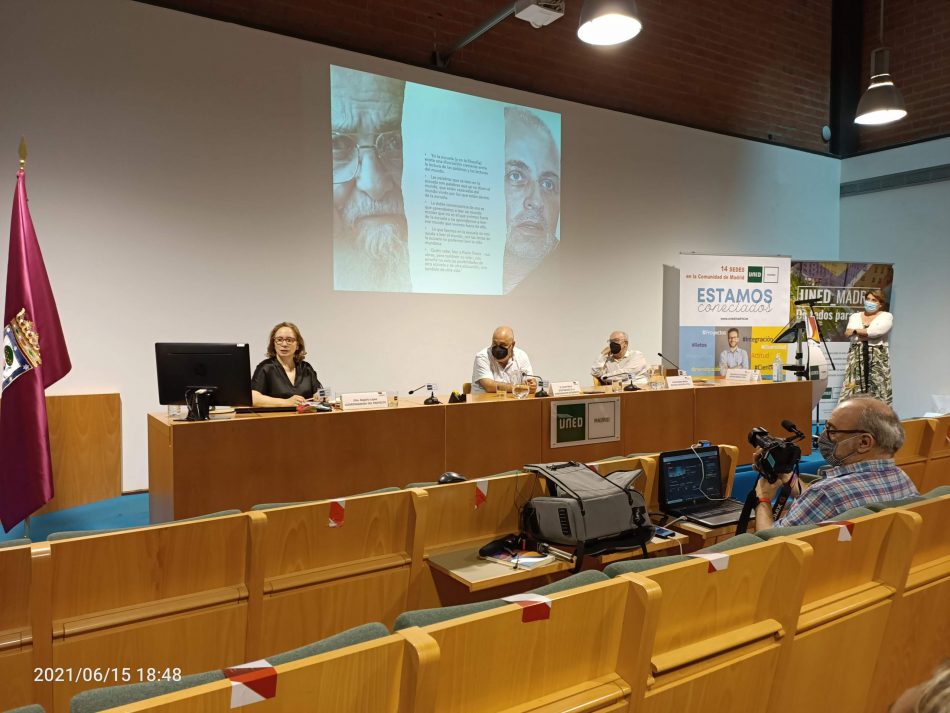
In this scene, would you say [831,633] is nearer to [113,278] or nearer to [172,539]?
[172,539]

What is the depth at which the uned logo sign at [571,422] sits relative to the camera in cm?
394

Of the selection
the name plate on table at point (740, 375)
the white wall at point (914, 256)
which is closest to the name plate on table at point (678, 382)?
the name plate on table at point (740, 375)

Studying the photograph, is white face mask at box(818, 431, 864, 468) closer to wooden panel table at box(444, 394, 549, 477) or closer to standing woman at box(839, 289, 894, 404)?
wooden panel table at box(444, 394, 549, 477)

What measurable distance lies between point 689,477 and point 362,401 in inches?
64.8

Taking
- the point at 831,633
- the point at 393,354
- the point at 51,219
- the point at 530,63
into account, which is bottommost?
the point at 831,633

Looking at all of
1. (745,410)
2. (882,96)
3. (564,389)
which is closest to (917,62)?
(882,96)

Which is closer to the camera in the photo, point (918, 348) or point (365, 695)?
point (365, 695)

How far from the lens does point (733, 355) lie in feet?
23.4

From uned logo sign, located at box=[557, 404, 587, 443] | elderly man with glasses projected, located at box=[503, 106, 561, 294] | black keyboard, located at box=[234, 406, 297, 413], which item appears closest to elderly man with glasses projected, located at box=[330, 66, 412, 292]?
elderly man with glasses projected, located at box=[503, 106, 561, 294]

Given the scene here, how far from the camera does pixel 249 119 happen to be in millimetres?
5090

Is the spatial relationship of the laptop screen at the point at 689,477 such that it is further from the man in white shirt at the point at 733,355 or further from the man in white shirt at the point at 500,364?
the man in white shirt at the point at 733,355

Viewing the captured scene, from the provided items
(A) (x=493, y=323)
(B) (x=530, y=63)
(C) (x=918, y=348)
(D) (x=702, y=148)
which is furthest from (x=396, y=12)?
(C) (x=918, y=348)

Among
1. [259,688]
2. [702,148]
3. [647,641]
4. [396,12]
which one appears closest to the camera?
[259,688]

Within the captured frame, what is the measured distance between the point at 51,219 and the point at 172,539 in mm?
3580
